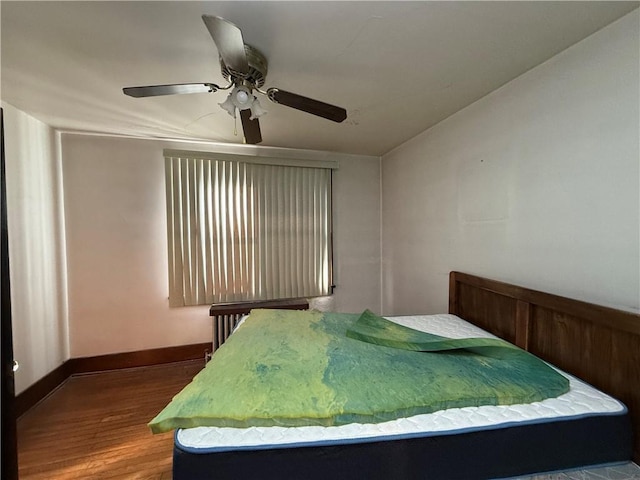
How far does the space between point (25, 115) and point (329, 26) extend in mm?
2571

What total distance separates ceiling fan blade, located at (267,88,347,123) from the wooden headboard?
152 centimetres

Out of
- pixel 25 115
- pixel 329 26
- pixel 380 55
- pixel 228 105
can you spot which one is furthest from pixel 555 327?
pixel 25 115

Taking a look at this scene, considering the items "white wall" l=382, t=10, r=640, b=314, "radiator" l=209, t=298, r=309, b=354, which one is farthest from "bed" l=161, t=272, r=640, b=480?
"radiator" l=209, t=298, r=309, b=354

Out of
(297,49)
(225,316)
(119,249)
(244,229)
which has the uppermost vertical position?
(297,49)

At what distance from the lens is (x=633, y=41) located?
1.02m

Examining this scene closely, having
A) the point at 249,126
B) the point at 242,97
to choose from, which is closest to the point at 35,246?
the point at 249,126

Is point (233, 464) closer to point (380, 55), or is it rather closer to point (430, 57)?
point (380, 55)

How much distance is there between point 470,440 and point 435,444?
0.44 ft

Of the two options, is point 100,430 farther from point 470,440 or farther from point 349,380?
point 470,440

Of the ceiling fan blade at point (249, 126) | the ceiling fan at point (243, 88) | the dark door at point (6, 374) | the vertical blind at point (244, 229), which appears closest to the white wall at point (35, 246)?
the vertical blind at point (244, 229)

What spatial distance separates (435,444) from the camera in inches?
34.0

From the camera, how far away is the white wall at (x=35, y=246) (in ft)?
6.04

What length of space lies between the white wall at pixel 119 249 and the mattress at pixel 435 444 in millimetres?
2161

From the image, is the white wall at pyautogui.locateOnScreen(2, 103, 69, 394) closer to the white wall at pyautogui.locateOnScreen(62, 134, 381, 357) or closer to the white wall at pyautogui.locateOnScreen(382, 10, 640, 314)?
the white wall at pyautogui.locateOnScreen(62, 134, 381, 357)
